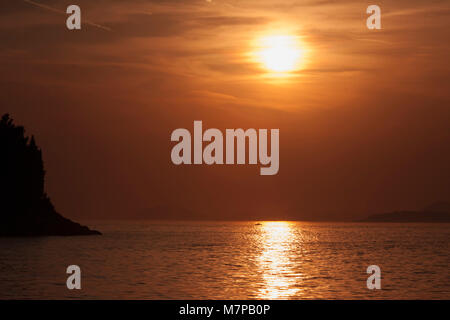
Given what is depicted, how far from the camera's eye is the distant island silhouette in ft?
513

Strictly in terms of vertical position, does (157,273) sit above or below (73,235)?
below

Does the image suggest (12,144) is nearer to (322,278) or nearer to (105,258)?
(105,258)

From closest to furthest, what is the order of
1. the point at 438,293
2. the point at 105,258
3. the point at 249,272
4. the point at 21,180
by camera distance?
1. the point at 438,293
2. the point at 249,272
3. the point at 105,258
4. the point at 21,180

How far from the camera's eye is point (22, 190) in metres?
158

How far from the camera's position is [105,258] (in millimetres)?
A: 92125

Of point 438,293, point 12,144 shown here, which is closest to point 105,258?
point 438,293

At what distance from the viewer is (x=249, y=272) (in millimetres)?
71000

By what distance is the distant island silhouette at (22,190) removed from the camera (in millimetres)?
156500

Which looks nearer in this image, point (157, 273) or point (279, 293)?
point (279, 293)
